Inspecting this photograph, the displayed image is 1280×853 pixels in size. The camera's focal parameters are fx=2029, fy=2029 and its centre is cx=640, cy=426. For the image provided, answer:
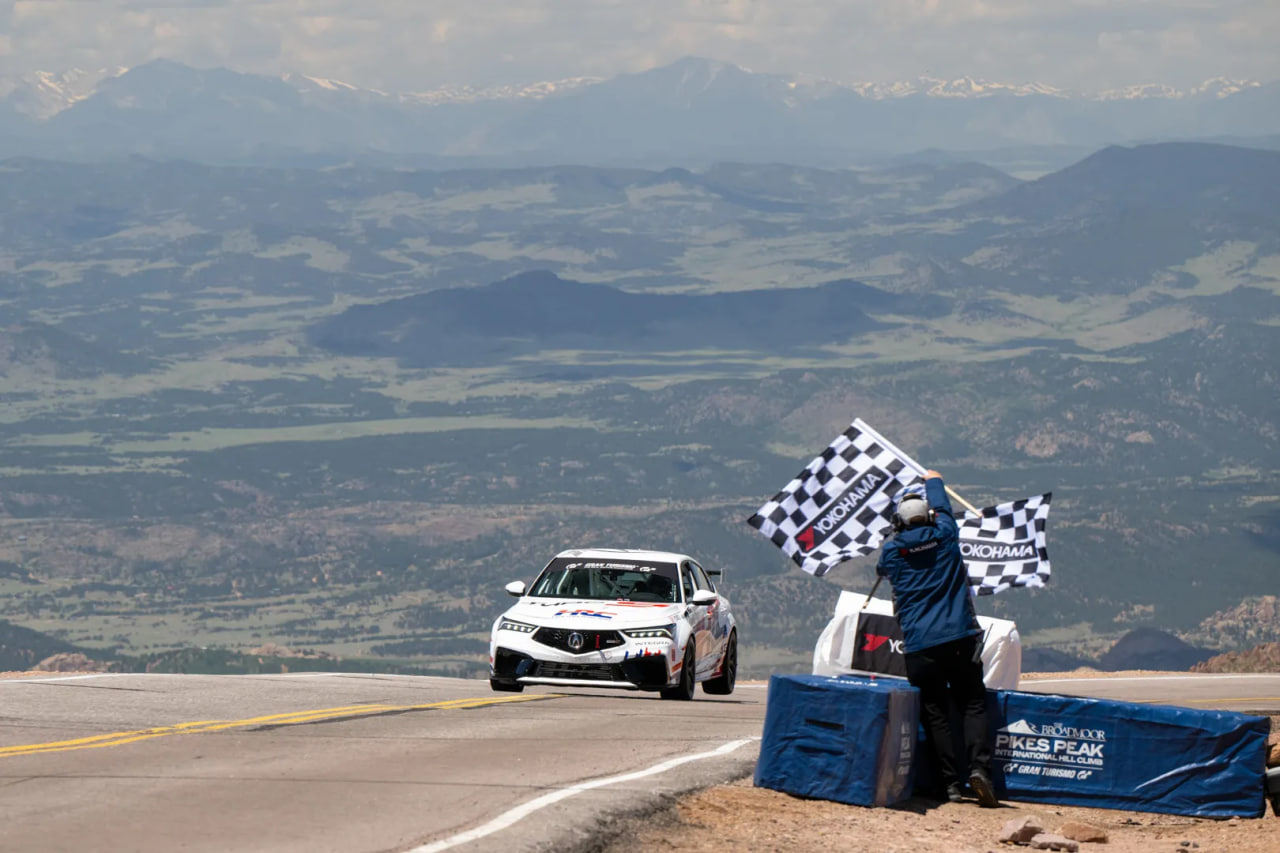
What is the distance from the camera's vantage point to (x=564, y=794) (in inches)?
460

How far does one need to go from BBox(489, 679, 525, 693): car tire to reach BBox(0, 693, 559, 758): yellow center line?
0.45 metres

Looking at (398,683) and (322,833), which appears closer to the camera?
(322,833)

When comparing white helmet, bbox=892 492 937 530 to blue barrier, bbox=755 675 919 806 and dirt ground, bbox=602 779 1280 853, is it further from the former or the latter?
dirt ground, bbox=602 779 1280 853

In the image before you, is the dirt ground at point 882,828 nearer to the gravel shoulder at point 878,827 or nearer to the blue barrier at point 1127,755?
the gravel shoulder at point 878,827

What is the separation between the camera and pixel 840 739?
11867 millimetres

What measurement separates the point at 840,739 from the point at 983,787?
102 centimetres

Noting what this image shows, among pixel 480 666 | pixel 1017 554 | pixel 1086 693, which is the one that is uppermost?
pixel 1017 554

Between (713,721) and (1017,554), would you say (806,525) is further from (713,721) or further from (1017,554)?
(713,721)

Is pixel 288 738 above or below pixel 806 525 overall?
below

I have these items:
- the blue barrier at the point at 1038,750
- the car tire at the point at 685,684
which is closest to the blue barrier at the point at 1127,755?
A: the blue barrier at the point at 1038,750

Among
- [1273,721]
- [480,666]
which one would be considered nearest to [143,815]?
[1273,721]

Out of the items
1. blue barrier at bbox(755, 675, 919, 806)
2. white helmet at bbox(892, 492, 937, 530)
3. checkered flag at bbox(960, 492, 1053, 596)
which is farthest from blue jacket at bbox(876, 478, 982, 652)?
checkered flag at bbox(960, 492, 1053, 596)

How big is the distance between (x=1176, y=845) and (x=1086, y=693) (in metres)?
13.9

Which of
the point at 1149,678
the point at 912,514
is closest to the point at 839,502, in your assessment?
the point at 1149,678
